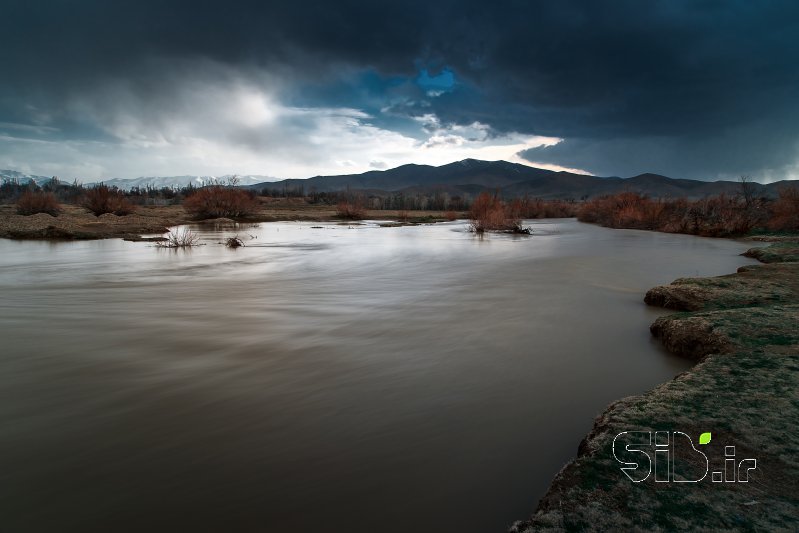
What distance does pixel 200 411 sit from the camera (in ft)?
12.9

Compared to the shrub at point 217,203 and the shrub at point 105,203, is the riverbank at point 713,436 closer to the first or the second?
the shrub at point 105,203

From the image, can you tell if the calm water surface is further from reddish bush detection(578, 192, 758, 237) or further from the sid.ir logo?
reddish bush detection(578, 192, 758, 237)

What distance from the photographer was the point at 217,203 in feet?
121

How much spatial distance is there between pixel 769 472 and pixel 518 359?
299cm

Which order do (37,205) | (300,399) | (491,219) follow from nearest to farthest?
1. (300,399)
2. (37,205)
3. (491,219)

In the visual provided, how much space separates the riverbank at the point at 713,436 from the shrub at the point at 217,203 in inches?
1458

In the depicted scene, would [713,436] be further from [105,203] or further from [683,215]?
[105,203]

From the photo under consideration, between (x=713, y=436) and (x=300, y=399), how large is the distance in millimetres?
3400

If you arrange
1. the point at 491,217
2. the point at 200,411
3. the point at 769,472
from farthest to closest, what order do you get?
the point at 491,217, the point at 200,411, the point at 769,472

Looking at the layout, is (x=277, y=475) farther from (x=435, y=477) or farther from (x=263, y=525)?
(x=435, y=477)

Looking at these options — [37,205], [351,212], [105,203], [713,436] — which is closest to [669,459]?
[713,436]

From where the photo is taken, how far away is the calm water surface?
2.72 meters

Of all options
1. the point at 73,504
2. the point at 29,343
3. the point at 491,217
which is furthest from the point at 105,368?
the point at 491,217

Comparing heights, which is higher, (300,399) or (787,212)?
(787,212)
